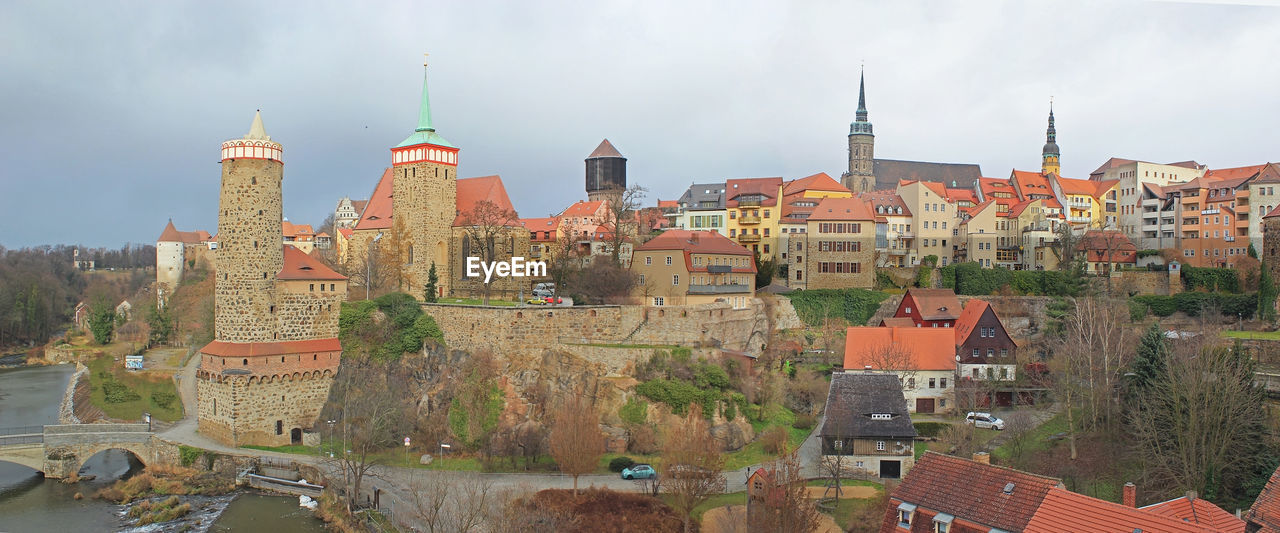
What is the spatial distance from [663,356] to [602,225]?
79.9 ft

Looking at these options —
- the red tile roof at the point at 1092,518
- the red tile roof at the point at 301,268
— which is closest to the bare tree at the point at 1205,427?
the red tile roof at the point at 1092,518

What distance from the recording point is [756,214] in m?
57.4

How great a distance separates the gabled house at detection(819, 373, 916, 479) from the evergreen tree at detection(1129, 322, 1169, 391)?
6.95 metres

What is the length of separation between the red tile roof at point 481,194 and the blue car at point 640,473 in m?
20.3

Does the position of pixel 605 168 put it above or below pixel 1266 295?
above

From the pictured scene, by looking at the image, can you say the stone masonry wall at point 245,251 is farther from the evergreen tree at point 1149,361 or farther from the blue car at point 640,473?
the evergreen tree at point 1149,361

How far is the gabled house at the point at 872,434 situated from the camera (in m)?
29.7

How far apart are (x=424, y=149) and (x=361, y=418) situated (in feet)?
52.3

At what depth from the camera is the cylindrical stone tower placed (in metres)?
34.0

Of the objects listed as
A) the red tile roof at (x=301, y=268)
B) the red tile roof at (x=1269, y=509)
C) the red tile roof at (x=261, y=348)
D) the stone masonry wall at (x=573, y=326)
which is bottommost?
the red tile roof at (x=1269, y=509)

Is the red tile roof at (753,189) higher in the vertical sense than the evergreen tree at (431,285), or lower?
higher

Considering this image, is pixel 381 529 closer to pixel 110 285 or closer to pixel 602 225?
pixel 602 225

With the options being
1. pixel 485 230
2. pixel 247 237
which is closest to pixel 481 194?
pixel 485 230

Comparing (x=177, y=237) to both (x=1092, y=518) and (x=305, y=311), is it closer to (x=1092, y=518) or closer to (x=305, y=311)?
(x=305, y=311)
